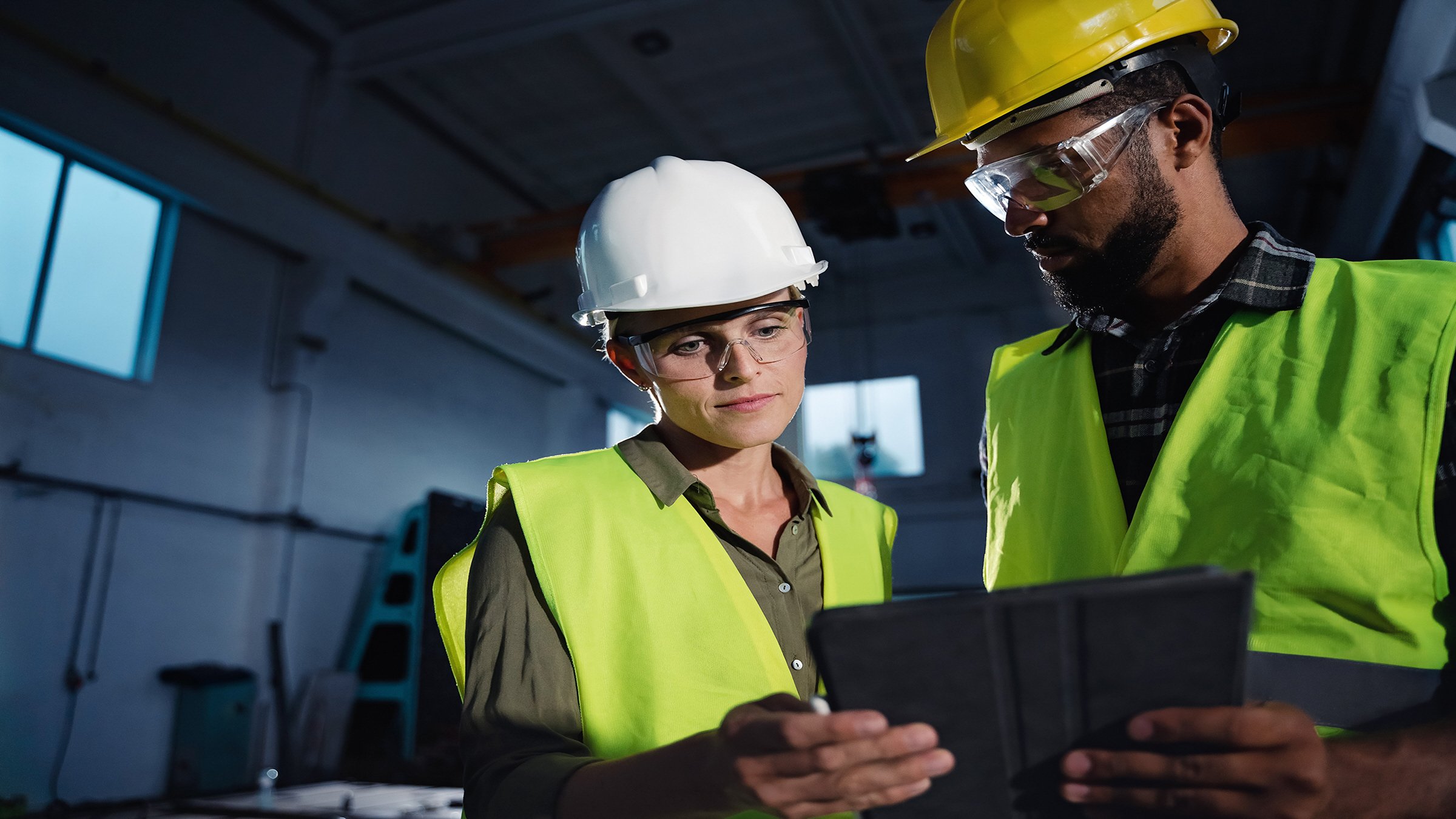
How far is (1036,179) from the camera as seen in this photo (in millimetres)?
1935

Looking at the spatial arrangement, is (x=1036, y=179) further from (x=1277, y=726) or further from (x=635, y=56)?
(x=635, y=56)

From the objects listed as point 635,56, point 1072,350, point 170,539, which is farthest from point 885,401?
point 1072,350

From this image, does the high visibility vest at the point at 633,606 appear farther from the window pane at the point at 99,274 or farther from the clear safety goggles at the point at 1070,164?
the window pane at the point at 99,274

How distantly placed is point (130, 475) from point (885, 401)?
33.7 feet

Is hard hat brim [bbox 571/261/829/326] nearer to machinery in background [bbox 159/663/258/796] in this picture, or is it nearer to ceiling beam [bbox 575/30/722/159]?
machinery in background [bbox 159/663/258/796]

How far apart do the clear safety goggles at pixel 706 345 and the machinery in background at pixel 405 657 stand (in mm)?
7221

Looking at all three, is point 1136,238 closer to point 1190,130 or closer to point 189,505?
point 1190,130

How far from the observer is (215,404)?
8.41 m

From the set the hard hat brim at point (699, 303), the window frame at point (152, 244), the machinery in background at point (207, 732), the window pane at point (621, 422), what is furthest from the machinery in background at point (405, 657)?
the hard hat brim at point (699, 303)

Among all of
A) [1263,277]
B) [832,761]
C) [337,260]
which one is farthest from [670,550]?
[337,260]

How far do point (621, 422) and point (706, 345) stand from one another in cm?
1297

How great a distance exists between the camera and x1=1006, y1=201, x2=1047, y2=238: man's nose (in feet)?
6.47

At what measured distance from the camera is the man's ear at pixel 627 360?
1.88m

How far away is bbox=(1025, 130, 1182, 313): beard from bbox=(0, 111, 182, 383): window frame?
7.51 m
